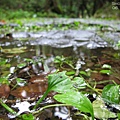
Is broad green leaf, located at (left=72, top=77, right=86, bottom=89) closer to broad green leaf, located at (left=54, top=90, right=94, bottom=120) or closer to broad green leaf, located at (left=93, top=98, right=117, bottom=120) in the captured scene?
broad green leaf, located at (left=93, top=98, right=117, bottom=120)

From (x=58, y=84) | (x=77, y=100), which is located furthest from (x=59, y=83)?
(x=77, y=100)

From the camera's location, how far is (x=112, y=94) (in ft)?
2.09

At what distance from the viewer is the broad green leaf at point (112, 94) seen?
0.63m

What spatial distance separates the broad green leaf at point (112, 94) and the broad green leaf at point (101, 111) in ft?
0.08

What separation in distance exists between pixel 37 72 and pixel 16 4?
13.4 meters

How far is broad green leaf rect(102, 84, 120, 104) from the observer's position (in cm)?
63

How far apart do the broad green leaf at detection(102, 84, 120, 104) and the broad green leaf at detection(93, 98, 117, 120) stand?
2cm

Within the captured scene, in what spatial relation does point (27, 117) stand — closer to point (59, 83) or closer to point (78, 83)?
point (59, 83)

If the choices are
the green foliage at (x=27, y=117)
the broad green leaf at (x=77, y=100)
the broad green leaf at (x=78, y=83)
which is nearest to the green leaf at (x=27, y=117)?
the green foliage at (x=27, y=117)

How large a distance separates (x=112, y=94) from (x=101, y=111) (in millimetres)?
75

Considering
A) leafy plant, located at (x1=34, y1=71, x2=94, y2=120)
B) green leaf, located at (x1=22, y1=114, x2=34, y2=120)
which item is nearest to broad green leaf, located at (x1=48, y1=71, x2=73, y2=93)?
leafy plant, located at (x1=34, y1=71, x2=94, y2=120)

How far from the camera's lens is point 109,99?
0.64m

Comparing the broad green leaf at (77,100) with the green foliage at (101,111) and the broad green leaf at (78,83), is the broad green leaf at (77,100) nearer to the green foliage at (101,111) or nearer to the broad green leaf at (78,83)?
the green foliage at (101,111)

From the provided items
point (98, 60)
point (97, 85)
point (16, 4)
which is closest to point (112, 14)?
point (98, 60)
